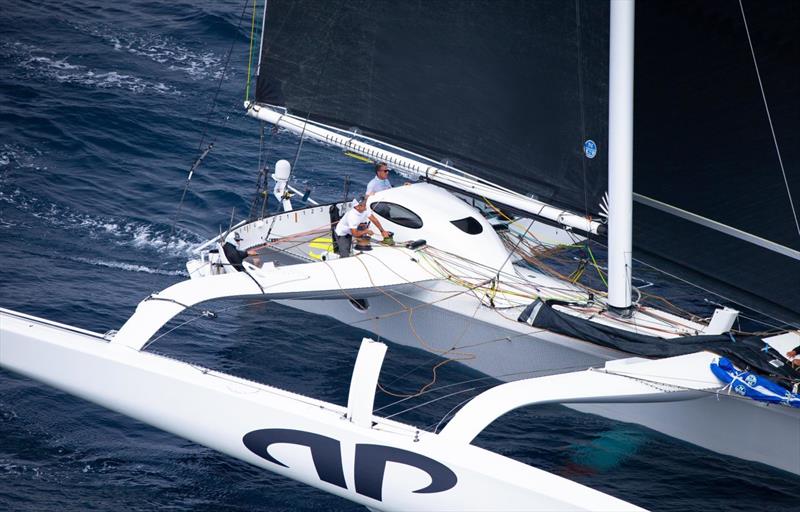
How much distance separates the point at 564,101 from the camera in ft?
37.2

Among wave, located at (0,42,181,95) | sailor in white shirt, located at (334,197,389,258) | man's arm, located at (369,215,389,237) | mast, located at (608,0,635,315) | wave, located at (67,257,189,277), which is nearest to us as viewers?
mast, located at (608,0,635,315)

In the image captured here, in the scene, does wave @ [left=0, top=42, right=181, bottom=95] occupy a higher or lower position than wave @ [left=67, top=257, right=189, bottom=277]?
higher

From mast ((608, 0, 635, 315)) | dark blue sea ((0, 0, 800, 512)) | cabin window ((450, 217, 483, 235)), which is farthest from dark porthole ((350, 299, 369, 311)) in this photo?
mast ((608, 0, 635, 315))

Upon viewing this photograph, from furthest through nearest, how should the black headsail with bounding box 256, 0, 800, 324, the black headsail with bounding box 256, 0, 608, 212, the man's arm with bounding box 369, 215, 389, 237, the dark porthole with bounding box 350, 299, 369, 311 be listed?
the dark porthole with bounding box 350, 299, 369, 311 → the man's arm with bounding box 369, 215, 389, 237 → the black headsail with bounding box 256, 0, 608, 212 → the black headsail with bounding box 256, 0, 800, 324

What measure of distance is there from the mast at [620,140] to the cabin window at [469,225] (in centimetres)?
272

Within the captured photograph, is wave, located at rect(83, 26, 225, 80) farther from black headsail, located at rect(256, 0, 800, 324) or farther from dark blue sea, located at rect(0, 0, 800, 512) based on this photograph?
black headsail, located at rect(256, 0, 800, 324)

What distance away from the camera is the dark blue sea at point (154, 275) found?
31.9 feet

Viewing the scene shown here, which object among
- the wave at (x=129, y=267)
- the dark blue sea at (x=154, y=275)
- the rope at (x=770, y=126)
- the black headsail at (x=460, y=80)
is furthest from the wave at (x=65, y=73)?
the rope at (x=770, y=126)

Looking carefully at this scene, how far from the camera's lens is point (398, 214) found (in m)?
13.3

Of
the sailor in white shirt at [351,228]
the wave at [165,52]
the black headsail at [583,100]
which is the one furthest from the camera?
the wave at [165,52]

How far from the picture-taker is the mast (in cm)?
983

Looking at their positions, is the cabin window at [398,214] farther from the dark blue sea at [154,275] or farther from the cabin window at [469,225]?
the dark blue sea at [154,275]

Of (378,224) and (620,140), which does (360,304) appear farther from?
(620,140)

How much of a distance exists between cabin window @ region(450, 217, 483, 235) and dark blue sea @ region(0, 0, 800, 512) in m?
1.76
